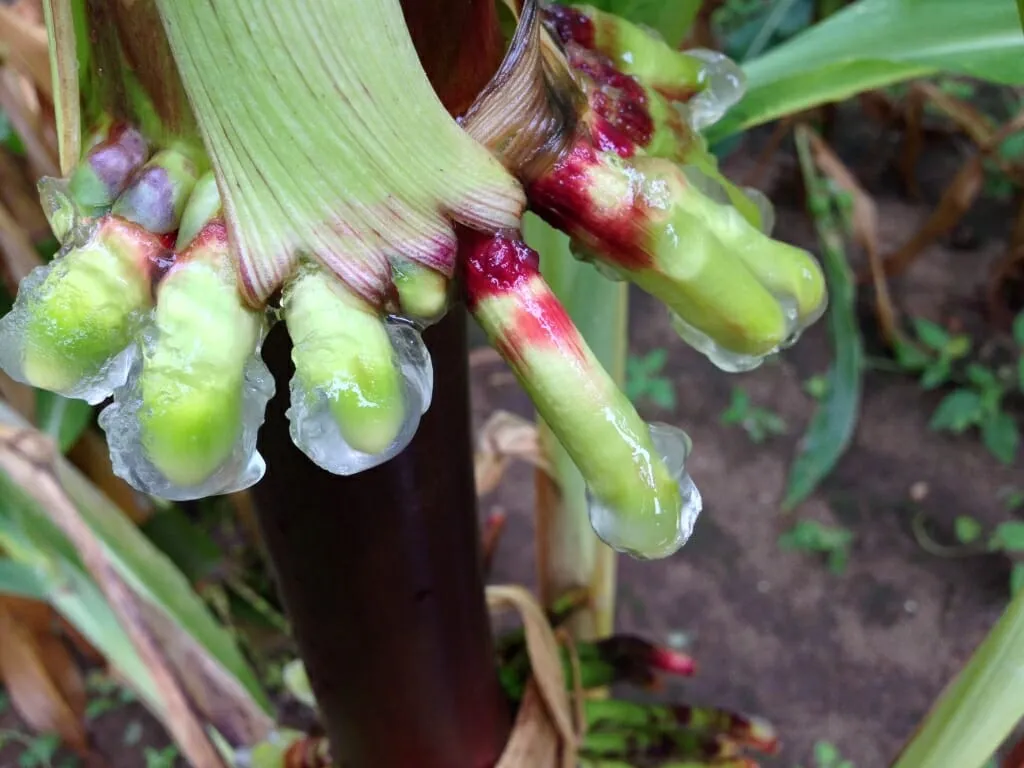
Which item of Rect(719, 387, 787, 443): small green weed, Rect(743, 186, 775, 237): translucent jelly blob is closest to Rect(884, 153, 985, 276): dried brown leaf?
Rect(719, 387, 787, 443): small green weed

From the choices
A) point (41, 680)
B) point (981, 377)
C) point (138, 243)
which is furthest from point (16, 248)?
A: point (981, 377)

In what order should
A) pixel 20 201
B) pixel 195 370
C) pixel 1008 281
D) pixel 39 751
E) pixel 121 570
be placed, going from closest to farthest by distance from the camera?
pixel 195 370 < pixel 121 570 < pixel 20 201 < pixel 39 751 < pixel 1008 281

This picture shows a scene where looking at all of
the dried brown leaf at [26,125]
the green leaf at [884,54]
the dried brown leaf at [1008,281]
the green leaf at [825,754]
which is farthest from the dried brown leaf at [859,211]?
the dried brown leaf at [26,125]

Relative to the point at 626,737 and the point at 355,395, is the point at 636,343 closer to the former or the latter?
the point at 626,737

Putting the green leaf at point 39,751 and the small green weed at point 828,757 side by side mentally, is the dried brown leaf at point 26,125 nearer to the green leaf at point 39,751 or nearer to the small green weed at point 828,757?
the green leaf at point 39,751

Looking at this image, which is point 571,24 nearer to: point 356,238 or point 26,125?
point 356,238

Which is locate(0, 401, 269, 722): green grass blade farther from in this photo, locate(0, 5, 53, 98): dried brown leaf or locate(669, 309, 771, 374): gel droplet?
locate(669, 309, 771, 374): gel droplet
